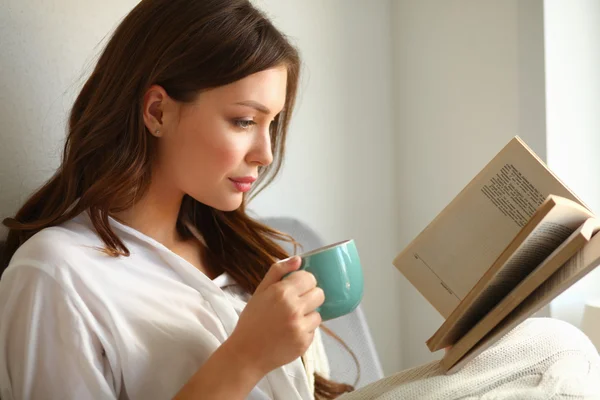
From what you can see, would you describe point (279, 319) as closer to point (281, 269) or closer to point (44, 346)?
point (281, 269)

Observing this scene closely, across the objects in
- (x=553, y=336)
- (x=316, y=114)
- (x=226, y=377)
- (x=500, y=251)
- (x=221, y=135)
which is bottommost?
(x=553, y=336)

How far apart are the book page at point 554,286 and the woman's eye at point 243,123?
Result: 0.50 m

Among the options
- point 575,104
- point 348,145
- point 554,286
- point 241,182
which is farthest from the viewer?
point 348,145

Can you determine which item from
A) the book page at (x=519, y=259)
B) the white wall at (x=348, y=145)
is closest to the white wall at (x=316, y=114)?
the white wall at (x=348, y=145)

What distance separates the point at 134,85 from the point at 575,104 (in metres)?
1.23

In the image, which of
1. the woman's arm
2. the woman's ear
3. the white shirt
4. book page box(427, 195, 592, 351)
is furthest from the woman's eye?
book page box(427, 195, 592, 351)

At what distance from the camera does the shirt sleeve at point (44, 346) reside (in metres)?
1.01

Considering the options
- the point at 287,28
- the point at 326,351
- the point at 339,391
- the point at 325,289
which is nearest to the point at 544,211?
the point at 325,289

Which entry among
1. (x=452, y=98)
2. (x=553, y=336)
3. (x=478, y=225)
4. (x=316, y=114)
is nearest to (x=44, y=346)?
(x=478, y=225)

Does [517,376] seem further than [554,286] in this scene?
Yes

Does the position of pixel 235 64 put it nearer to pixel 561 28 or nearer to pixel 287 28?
pixel 287 28

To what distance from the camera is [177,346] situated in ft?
3.61

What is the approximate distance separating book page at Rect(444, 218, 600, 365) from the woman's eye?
48cm

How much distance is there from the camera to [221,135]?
3.72 feet
